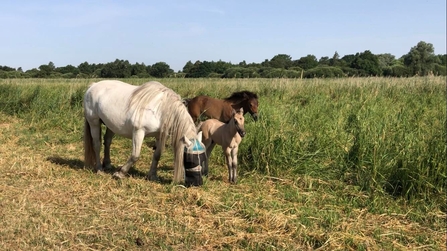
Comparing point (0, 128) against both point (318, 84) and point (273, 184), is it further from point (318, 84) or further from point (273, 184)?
point (318, 84)

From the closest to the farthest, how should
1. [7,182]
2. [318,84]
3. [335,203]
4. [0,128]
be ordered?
[335,203] → [7,182] → [0,128] → [318,84]

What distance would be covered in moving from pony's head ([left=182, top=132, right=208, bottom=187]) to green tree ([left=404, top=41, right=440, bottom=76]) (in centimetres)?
1617

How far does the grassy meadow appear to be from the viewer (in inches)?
121

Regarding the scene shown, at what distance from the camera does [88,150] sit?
18.0 feet

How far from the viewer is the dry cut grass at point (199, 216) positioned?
2998 millimetres

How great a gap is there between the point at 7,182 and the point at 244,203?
10.4 ft

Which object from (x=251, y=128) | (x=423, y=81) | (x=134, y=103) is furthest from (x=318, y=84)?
(x=134, y=103)

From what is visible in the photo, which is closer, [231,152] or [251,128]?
[231,152]

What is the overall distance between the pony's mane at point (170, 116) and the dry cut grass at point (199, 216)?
473mm

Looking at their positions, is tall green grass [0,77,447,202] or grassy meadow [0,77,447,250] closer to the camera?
grassy meadow [0,77,447,250]

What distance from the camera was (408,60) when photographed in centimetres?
2067

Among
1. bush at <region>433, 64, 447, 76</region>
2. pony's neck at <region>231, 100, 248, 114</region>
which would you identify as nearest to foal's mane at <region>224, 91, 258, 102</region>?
pony's neck at <region>231, 100, 248, 114</region>

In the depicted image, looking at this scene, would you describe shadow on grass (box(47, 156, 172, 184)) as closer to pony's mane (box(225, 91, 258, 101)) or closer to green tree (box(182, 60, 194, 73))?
pony's mane (box(225, 91, 258, 101))

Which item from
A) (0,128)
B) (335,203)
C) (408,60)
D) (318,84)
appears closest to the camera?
(335,203)
